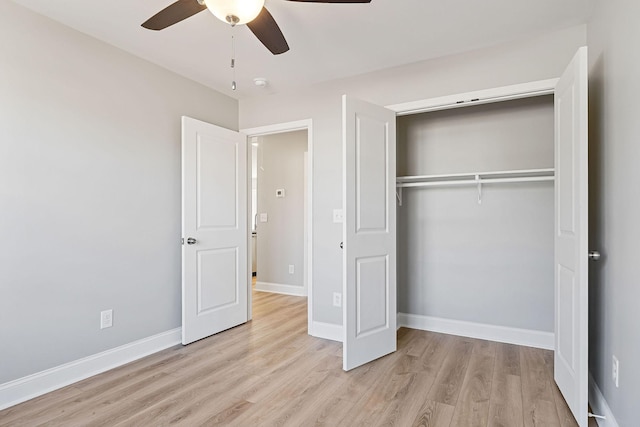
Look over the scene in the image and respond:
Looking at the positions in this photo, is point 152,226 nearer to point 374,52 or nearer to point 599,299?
point 374,52

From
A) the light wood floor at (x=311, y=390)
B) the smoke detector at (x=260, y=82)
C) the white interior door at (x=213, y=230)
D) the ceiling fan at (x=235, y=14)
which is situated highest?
the smoke detector at (x=260, y=82)

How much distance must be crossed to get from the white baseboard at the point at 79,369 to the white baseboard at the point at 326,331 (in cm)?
126

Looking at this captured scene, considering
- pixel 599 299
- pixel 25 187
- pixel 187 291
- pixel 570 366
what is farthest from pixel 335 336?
pixel 25 187

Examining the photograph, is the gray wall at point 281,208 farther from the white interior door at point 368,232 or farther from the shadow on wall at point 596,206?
the shadow on wall at point 596,206

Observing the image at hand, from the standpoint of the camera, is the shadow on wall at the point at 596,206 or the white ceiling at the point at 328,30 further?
the white ceiling at the point at 328,30

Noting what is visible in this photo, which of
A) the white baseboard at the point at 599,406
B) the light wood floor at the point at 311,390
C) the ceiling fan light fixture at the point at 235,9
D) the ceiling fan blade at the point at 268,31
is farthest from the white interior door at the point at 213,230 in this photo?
the white baseboard at the point at 599,406

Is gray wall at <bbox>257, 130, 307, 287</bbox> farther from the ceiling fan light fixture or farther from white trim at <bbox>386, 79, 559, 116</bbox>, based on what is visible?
the ceiling fan light fixture

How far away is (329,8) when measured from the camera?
2.26 metres

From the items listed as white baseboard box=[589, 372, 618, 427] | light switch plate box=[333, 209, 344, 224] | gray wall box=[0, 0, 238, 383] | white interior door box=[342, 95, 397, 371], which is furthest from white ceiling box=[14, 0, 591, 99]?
white baseboard box=[589, 372, 618, 427]

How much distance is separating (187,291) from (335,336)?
1.43m

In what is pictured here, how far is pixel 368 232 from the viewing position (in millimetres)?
2797

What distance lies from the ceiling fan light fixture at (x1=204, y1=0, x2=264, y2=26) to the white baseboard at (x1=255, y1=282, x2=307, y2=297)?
160 inches

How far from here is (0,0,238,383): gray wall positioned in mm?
2209

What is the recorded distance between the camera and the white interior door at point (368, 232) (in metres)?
2.65
